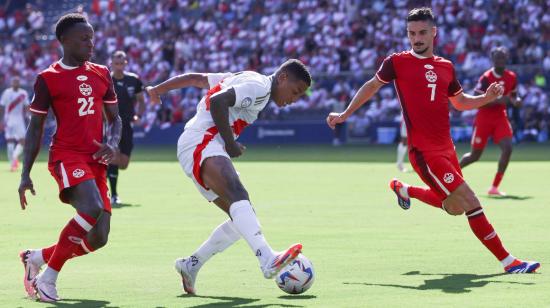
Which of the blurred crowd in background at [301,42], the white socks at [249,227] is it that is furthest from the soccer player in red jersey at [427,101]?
the blurred crowd in background at [301,42]

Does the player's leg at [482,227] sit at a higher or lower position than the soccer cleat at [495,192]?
higher

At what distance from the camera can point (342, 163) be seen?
2952cm

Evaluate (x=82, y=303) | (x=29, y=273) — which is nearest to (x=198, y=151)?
(x=82, y=303)

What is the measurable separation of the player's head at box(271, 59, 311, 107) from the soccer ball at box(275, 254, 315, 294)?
1331 millimetres

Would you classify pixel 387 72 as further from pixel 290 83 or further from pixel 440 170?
pixel 290 83

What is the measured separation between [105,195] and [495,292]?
131 inches

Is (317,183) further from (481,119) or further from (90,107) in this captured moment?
(90,107)

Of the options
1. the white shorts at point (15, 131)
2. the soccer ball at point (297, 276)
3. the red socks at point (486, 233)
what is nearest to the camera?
the soccer ball at point (297, 276)

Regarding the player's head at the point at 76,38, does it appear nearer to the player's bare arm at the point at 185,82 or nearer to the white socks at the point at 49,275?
the player's bare arm at the point at 185,82

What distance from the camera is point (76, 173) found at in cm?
903

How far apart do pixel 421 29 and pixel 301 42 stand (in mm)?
35198

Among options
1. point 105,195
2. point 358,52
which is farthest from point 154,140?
point 105,195

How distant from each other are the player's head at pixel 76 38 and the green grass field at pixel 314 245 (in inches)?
78.7

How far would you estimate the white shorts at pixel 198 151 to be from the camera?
898 cm
